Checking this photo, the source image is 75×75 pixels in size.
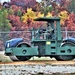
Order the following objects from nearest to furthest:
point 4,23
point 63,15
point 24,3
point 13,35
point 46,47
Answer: point 46,47
point 13,35
point 4,23
point 63,15
point 24,3

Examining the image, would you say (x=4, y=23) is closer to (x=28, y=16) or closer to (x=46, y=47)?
(x=28, y=16)

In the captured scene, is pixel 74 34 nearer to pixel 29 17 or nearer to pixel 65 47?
pixel 65 47

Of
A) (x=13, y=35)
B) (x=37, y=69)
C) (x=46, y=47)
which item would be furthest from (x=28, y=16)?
(x=37, y=69)

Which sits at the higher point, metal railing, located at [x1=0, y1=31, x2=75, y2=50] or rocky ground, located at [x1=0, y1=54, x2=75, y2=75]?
rocky ground, located at [x1=0, y1=54, x2=75, y2=75]

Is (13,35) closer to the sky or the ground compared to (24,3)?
closer to the ground

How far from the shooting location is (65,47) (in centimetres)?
1898

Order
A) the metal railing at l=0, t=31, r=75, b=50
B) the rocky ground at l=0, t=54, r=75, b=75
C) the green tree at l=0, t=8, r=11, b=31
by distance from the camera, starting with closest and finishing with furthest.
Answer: the rocky ground at l=0, t=54, r=75, b=75
the metal railing at l=0, t=31, r=75, b=50
the green tree at l=0, t=8, r=11, b=31

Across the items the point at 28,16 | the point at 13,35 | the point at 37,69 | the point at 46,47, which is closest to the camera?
the point at 37,69

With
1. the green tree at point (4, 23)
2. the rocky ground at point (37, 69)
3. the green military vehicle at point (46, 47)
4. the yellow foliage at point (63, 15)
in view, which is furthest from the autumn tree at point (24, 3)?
the rocky ground at point (37, 69)

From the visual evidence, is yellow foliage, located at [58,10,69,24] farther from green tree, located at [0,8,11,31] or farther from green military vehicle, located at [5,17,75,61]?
green military vehicle, located at [5,17,75,61]

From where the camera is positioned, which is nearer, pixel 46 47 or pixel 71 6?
pixel 46 47

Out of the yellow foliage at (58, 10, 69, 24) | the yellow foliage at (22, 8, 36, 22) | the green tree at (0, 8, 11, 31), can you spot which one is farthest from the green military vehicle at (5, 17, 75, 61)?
the yellow foliage at (58, 10, 69, 24)

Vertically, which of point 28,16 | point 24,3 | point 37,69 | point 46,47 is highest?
point 24,3

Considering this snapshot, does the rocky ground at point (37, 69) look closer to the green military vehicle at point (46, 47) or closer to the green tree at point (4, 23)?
the green military vehicle at point (46, 47)
